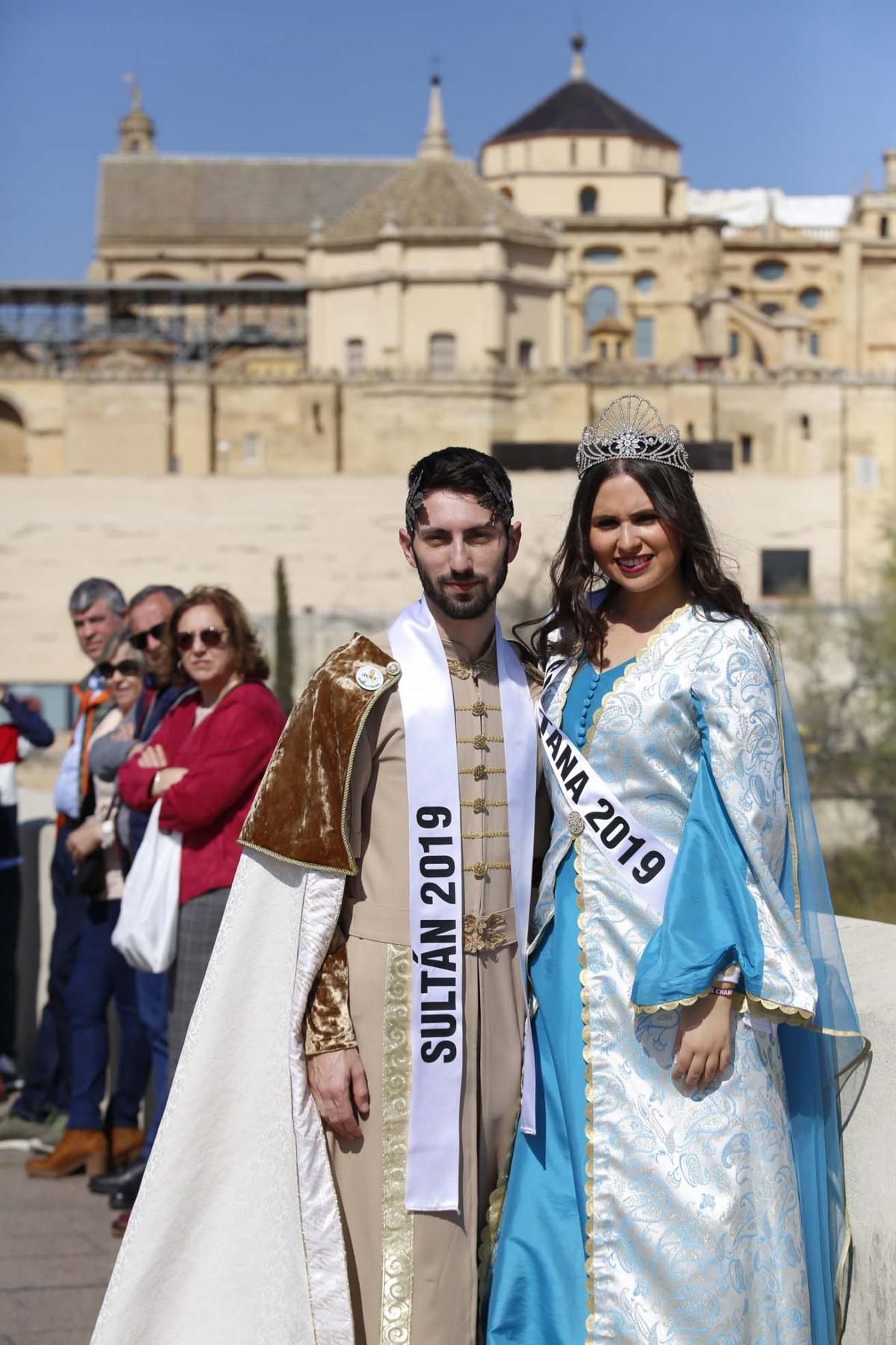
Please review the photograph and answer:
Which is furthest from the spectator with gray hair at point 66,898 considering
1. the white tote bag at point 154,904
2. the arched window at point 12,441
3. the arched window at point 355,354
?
the arched window at point 12,441

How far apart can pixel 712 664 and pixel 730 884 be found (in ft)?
1.29

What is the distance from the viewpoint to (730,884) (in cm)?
271

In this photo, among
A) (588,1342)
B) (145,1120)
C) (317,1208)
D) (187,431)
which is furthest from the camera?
(187,431)

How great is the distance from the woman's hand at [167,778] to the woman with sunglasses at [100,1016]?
A: 26.5 inches

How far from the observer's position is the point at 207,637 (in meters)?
4.24

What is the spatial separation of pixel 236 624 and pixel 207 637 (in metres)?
0.09

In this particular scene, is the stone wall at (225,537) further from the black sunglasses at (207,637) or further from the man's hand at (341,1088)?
the man's hand at (341,1088)

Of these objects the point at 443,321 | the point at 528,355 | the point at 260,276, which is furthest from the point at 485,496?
the point at 260,276

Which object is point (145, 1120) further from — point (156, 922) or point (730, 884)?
point (730, 884)

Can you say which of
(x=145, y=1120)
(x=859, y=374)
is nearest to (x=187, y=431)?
(x=859, y=374)

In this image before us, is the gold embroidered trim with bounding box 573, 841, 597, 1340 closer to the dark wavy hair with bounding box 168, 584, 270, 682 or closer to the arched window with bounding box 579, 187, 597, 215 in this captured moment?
the dark wavy hair with bounding box 168, 584, 270, 682

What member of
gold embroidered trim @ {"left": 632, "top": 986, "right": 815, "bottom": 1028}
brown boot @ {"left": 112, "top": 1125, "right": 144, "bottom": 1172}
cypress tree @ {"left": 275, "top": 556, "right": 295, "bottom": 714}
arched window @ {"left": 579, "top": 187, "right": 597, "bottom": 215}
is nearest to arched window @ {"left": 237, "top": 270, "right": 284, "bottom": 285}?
arched window @ {"left": 579, "top": 187, "right": 597, "bottom": 215}

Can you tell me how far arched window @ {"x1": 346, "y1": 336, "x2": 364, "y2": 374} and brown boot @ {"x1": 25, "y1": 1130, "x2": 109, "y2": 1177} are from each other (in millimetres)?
38580

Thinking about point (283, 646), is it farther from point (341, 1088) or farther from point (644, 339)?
point (341, 1088)
